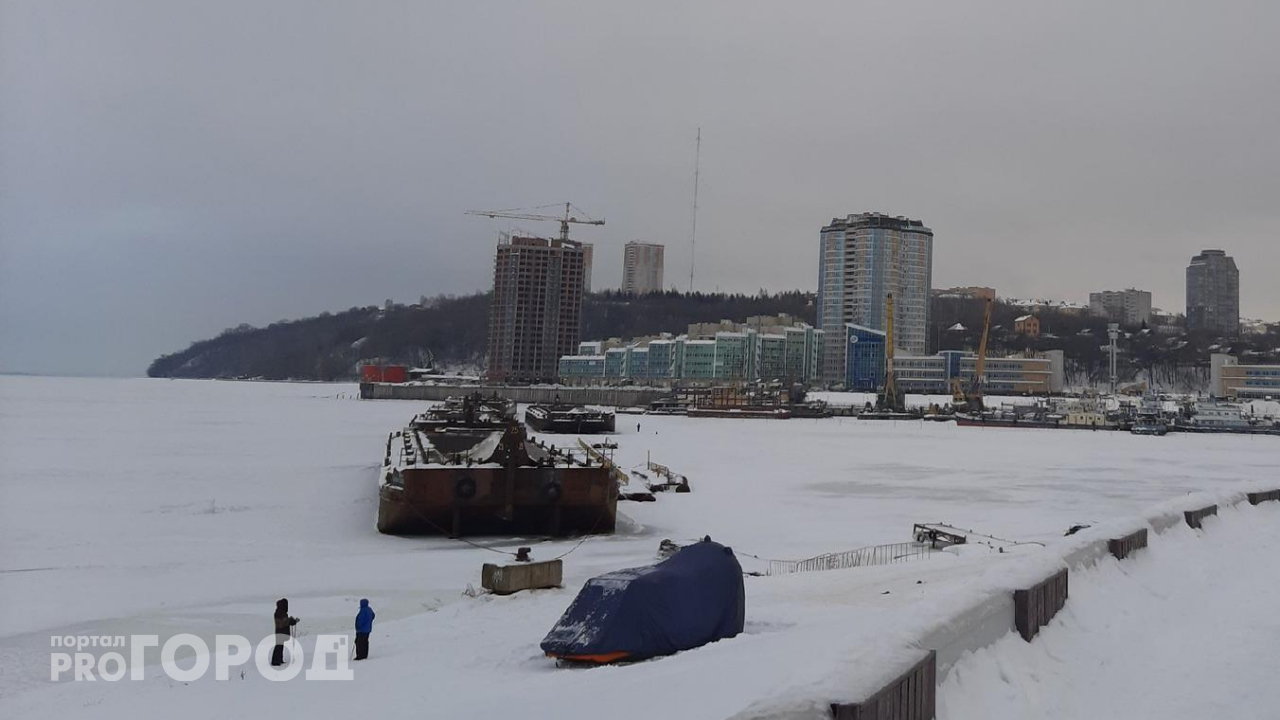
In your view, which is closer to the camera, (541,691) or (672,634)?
(541,691)

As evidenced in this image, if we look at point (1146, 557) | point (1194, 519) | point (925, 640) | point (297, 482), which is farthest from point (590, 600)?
point (297, 482)

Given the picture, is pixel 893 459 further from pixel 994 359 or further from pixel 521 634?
pixel 994 359

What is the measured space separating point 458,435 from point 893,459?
2907 cm

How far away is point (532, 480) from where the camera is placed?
3034 centimetres

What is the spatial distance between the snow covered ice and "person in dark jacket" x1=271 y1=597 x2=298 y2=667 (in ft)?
1.86

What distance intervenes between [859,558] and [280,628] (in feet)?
49.4

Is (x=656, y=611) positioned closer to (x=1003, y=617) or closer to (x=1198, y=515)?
(x=1003, y=617)

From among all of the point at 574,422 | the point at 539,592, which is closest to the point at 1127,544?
the point at 539,592

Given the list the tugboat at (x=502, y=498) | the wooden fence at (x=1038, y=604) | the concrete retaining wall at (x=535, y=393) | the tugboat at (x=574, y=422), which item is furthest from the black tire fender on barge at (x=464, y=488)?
the concrete retaining wall at (x=535, y=393)

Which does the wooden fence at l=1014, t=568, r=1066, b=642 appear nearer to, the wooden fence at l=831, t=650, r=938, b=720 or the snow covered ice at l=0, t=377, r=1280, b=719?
the snow covered ice at l=0, t=377, r=1280, b=719

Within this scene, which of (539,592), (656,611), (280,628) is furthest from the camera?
(539,592)

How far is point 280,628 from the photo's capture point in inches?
578

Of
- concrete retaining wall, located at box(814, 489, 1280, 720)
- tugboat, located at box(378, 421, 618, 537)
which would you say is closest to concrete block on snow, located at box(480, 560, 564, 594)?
concrete retaining wall, located at box(814, 489, 1280, 720)

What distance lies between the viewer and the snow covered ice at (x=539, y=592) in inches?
381
